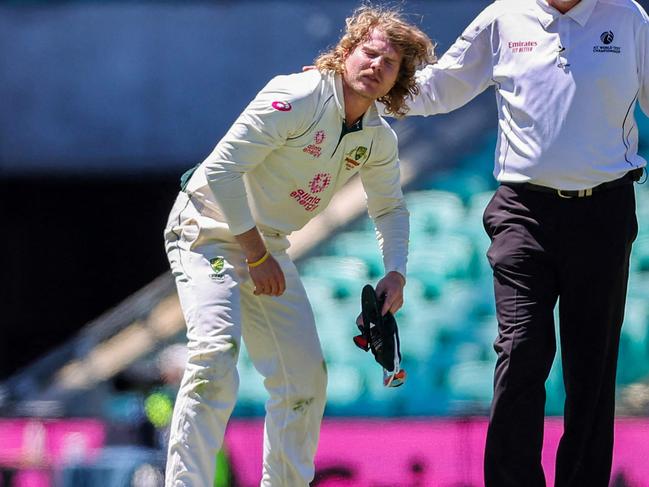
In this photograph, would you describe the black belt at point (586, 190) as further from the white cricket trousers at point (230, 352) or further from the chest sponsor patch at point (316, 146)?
the white cricket trousers at point (230, 352)

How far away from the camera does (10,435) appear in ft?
19.8

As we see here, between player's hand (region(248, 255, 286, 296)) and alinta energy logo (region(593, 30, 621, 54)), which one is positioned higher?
alinta energy logo (region(593, 30, 621, 54))

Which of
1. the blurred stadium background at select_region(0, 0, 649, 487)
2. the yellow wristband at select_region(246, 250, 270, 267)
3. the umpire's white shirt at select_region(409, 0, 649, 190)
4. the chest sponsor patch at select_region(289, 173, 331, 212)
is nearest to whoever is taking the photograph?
→ the umpire's white shirt at select_region(409, 0, 649, 190)

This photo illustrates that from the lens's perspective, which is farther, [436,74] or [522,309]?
[436,74]

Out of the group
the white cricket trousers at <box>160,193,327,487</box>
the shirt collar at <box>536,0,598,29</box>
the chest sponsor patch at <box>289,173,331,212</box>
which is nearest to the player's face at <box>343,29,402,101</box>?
the chest sponsor patch at <box>289,173,331,212</box>

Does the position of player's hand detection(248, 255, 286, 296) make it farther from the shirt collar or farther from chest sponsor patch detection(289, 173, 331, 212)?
the shirt collar

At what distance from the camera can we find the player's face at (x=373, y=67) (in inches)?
150

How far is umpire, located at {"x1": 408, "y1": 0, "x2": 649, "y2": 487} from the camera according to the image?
365 centimetres

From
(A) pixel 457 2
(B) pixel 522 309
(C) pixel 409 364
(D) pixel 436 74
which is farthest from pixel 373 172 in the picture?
(A) pixel 457 2

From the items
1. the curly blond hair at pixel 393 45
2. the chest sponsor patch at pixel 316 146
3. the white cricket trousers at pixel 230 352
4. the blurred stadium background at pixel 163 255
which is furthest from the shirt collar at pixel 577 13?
the blurred stadium background at pixel 163 255

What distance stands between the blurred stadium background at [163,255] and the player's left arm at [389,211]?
1684mm

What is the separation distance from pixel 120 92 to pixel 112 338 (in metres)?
1.31

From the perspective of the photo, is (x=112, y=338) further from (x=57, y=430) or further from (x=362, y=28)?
(x=362, y=28)

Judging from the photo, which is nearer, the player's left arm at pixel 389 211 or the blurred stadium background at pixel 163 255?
the player's left arm at pixel 389 211
